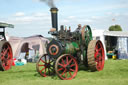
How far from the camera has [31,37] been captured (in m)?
13.7

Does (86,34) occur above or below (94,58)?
above

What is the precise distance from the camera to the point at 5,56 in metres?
8.79

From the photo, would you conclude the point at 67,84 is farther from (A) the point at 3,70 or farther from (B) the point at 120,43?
(B) the point at 120,43

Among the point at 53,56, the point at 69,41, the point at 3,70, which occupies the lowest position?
the point at 3,70

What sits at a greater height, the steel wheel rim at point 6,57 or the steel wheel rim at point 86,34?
the steel wheel rim at point 86,34

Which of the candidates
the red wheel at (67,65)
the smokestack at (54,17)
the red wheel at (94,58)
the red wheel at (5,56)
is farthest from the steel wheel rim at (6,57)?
the smokestack at (54,17)

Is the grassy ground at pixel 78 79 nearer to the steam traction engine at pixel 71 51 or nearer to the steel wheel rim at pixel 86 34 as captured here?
the steam traction engine at pixel 71 51

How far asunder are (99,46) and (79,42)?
118cm

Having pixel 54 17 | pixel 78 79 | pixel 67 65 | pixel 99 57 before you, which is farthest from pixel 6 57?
pixel 54 17

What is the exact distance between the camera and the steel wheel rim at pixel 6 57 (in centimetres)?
845

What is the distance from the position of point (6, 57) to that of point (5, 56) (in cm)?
9

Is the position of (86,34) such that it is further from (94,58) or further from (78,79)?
(78,79)

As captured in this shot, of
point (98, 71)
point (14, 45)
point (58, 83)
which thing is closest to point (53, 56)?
point (58, 83)

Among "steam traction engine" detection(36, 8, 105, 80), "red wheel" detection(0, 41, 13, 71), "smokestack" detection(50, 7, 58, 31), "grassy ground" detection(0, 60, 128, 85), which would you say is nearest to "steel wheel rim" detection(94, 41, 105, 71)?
"steam traction engine" detection(36, 8, 105, 80)
